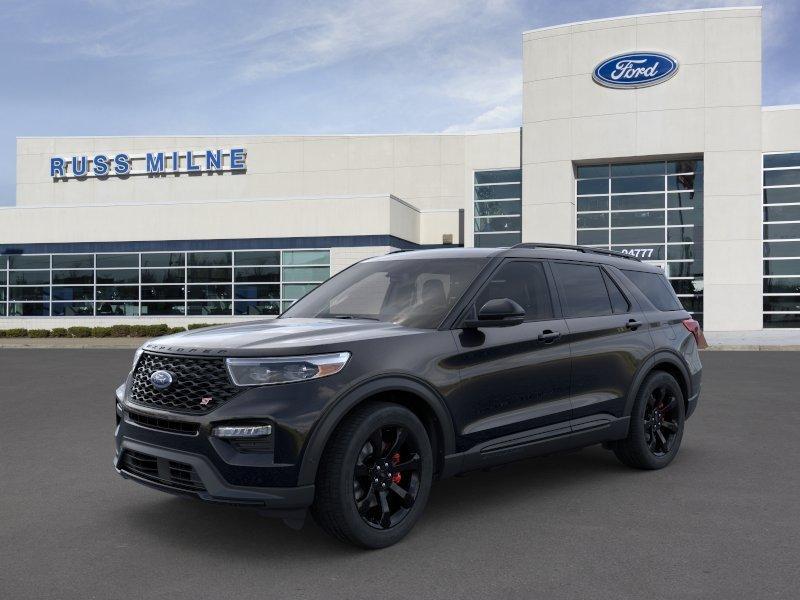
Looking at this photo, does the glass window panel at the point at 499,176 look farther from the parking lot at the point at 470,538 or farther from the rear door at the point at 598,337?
the rear door at the point at 598,337

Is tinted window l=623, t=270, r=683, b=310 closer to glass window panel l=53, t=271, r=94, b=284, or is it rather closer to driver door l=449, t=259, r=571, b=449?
driver door l=449, t=259, r=571, b=449

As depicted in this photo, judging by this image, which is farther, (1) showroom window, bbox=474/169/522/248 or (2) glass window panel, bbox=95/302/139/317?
(1) showroom window, bbox=474/169/522/248

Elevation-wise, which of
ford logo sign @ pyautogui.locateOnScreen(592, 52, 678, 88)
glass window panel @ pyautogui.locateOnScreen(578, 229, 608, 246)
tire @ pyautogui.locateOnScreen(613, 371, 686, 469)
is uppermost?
ford logo sign @ pyautogui.locateOnScreen(592, 52, 678, 88)

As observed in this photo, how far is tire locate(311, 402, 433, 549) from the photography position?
178 inches

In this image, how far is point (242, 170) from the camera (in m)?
43.8

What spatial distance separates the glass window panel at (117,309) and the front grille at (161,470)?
113ft

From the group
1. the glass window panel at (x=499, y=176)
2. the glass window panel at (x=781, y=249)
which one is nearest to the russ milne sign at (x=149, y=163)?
the glass window panel at (x=499, y=176)

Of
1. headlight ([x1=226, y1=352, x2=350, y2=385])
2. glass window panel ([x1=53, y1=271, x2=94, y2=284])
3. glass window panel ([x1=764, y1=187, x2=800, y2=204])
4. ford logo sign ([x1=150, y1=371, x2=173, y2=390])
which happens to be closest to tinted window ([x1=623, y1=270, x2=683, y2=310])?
headlight ([x1=226, y1=352, x2=350, y2=385])

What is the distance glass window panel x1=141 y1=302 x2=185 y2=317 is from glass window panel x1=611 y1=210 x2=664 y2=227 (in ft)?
64.7

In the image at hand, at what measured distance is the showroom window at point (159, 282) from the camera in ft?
119

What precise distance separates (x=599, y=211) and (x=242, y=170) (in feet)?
63.0

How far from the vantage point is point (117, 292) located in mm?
37812

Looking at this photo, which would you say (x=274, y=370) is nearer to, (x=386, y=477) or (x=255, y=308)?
(x=386, y=477)

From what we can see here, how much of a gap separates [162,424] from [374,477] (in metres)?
1.27
